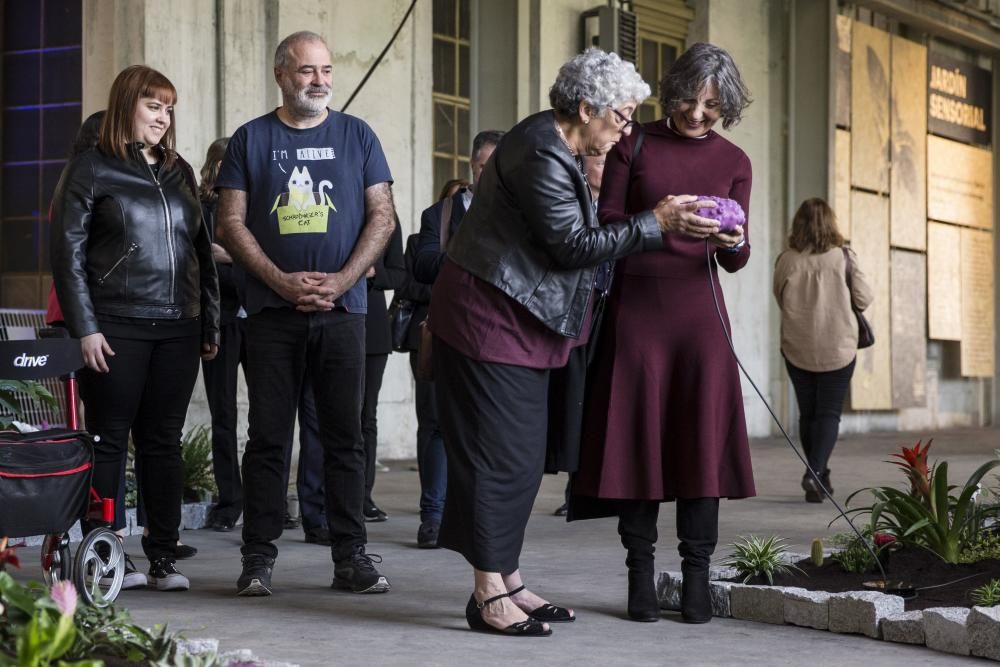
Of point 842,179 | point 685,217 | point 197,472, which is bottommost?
point 197,472

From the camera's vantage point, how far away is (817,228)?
865 cm

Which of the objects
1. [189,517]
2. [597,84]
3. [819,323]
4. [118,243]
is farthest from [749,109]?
[597,84]

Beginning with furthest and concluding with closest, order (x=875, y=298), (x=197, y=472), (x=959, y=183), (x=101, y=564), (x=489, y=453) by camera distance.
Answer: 1. (x=959, y=183)
2. (x=875, y=298)
3. (x=197, y=472)
4. (x=101, y=564)
5. (x=489, y=453)

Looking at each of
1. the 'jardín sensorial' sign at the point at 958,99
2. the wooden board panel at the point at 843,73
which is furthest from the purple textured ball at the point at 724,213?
the 'jardín sensorial' sign at the point at 958,99

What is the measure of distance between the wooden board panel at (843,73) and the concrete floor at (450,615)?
9.29 m

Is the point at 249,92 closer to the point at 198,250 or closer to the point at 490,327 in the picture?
the point at 198,250

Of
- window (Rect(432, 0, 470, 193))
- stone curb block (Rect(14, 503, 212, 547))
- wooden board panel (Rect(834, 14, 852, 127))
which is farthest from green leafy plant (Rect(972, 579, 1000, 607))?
wooden board panel (Rect(834, 14, 852, 127))

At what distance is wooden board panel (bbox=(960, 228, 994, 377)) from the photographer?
60.7ft

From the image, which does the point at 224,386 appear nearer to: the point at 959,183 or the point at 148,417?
the point at 148,417

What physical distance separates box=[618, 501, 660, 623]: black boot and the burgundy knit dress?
0.10 meters

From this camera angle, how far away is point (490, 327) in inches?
168

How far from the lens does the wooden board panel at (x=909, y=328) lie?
16.8 meters

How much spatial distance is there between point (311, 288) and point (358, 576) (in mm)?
984

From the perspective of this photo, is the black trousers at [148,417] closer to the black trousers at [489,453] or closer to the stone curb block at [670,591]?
the black trousers at [489,453]
